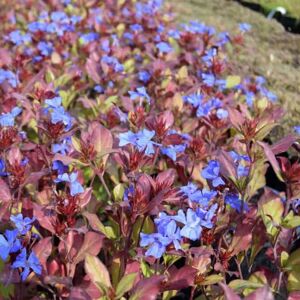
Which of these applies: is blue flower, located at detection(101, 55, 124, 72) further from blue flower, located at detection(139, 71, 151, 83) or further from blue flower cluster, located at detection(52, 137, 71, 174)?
blue flower cluster, located at detection(52, 137, 71, 174)

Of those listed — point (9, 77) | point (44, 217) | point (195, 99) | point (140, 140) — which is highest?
point (140, 140)

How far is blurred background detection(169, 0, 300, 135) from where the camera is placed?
8.24ft

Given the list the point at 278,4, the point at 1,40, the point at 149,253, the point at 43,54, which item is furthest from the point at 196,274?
the point at 278,4

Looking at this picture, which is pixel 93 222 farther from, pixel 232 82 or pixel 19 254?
pixel 232 82

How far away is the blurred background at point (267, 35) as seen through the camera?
8.24ft

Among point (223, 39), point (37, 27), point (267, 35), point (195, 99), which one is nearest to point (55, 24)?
point (37, 27)

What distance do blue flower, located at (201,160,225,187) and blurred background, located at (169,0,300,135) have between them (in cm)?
88

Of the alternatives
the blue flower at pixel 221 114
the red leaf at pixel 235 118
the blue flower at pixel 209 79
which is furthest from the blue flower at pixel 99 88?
the red leaf at pixel 235 118

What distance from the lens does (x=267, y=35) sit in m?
3.19

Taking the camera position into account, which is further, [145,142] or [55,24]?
[55,24]

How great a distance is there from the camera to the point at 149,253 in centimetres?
116

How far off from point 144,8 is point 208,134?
1.53 m

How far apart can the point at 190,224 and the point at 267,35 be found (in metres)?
2.26

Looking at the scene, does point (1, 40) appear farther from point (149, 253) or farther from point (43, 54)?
point (149, 253)
